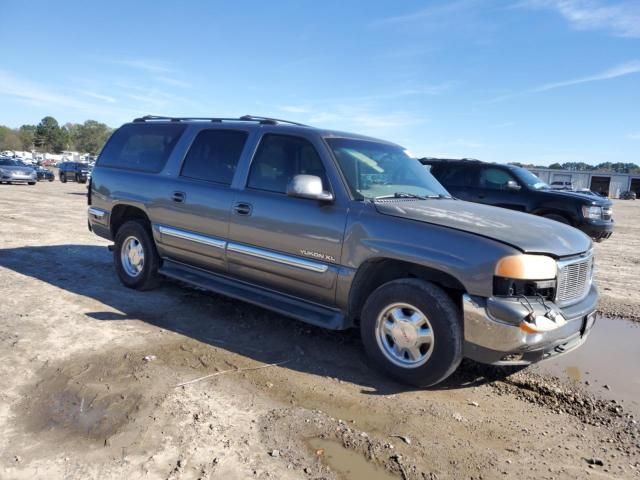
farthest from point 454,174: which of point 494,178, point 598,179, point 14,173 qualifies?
point 598,179

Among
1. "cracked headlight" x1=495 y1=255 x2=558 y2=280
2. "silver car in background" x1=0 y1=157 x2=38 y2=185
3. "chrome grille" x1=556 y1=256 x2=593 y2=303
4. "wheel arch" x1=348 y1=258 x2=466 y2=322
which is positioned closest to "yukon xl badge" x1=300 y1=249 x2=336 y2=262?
"wheel arch" x1=348 y1=258 x2=466 y2=322

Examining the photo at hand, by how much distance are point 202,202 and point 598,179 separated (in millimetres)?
82005

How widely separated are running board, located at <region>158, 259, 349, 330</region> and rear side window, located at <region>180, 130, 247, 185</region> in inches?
38.9

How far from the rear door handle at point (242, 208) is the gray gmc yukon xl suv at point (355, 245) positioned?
13 mm

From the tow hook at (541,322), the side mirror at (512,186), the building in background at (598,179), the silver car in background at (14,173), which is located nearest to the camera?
the tow hook at (541,322)

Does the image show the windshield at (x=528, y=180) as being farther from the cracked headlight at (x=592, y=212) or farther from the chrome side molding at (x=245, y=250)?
the chrome side molding at (x=245, y=250)

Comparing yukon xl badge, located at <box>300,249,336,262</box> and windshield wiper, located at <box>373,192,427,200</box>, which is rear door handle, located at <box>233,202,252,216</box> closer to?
yukon xl badge, located at <box>300,249,336,262</box>

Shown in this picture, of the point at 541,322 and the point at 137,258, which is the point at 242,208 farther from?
the point at 541,322

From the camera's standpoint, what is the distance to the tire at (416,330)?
3475mm

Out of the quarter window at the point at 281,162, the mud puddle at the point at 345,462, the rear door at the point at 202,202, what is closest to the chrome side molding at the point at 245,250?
the rear door at the point at 202,202

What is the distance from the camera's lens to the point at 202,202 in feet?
16.4

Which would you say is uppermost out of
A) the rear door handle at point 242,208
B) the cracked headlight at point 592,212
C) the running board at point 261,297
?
the rear door handle at point 242,208

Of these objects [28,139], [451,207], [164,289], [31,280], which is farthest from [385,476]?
[28,139]

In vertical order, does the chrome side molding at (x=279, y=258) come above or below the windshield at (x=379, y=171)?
below
